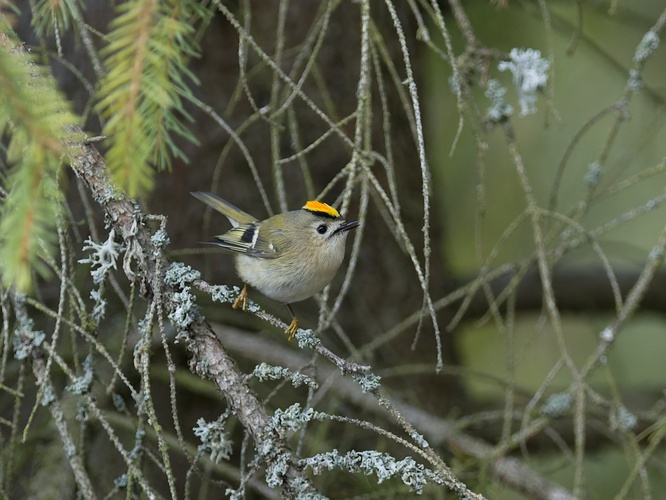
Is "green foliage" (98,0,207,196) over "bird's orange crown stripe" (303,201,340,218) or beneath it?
over

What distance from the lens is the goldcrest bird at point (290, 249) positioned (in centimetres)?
257

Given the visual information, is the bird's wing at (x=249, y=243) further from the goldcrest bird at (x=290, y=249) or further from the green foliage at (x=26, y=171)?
the green foliage at (x=26, y=171)

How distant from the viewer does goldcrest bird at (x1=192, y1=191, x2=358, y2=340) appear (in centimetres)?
257

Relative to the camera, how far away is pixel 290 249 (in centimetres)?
266

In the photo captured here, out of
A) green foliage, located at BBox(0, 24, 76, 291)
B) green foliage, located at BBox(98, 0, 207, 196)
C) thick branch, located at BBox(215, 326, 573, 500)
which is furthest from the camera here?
thick branch, located at BBox(215, 326, 573, 500)

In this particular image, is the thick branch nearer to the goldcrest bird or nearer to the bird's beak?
the goldcrest bird

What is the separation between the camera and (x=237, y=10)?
2986 mm

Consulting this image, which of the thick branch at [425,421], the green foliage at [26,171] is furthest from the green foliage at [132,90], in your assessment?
the thick branch at [425,421]

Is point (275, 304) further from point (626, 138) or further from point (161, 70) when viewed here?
point (626, 138)

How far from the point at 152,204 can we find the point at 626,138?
10.2 feet

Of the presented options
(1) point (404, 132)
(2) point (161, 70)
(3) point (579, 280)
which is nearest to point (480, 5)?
(1) point (404, 132)

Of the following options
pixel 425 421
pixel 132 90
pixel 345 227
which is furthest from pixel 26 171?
pixel 425 421

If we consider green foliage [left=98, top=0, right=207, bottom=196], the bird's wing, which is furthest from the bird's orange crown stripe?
green foliage [left=98, top=0, right=207, bottom=196]

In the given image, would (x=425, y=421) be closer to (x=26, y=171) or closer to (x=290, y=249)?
(x=290, y=249)
